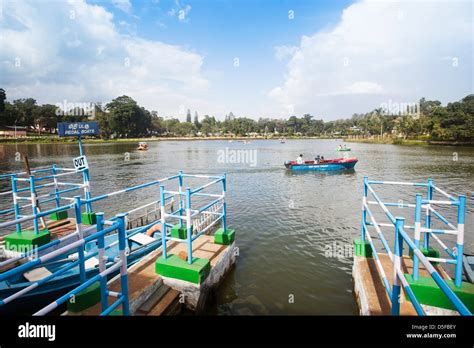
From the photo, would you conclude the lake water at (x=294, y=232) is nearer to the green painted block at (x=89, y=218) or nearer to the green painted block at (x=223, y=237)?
the green painted block at (x=223, y=237)

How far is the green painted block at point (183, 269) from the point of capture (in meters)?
6.36

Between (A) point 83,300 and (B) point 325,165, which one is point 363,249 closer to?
(A) point 83,300

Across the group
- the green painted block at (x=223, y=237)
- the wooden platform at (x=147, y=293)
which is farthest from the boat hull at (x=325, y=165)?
the wooden platform at (x=147, y=293)

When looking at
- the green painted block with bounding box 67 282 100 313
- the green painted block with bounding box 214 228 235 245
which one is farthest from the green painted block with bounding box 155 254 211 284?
the green painted block with bounding box 214 228 235 245

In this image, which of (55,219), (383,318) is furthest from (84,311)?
(55,219)

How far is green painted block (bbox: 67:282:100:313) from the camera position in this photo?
4973mm

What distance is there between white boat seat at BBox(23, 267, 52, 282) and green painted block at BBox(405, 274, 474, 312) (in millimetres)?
7895

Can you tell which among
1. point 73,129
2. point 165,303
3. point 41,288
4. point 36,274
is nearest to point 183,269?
point 165,303

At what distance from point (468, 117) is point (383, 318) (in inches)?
3287

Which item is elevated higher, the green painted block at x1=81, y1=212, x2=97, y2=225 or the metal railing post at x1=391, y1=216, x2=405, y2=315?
the metal railing post at x1=391, y1=216, x2=405, y2=315

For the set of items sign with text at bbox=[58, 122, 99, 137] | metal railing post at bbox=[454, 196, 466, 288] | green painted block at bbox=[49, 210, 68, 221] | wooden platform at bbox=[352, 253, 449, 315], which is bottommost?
wooden platform at bbox=[352, 253, 449, 315]

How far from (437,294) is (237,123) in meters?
151

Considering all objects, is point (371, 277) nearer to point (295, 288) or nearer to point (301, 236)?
point (295, 288)

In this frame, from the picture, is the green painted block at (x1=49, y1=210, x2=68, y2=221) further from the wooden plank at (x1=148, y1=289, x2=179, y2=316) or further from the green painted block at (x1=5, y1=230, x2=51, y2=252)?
the wooden plank at (x1=148, y1=289, x2=179, y2=316)
